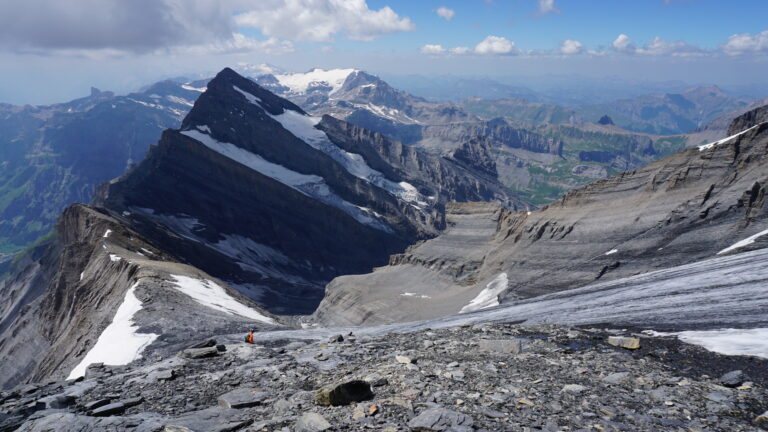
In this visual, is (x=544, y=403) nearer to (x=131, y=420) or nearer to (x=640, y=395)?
(x=640, y=395)

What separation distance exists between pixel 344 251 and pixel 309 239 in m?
10.2

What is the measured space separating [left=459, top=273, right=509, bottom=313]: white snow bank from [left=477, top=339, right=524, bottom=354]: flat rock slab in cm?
2384

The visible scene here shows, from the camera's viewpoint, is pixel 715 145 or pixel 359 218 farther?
pixel 359 218

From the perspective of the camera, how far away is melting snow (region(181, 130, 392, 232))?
153375 mm

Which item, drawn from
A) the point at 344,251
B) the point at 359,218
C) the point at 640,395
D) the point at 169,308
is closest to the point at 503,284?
the point at 169,308

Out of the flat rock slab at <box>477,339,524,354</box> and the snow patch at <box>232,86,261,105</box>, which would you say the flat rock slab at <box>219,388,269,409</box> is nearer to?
the flat rock slab at <box>477,339,524,354</box>

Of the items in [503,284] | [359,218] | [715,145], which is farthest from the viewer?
[359,218]

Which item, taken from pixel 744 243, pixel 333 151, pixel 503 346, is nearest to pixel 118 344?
pixel 503 346

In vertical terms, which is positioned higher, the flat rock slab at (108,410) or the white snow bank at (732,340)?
the white snow bank at (732,340)

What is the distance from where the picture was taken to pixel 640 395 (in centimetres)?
1242

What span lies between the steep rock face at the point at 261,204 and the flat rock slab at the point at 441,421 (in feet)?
261

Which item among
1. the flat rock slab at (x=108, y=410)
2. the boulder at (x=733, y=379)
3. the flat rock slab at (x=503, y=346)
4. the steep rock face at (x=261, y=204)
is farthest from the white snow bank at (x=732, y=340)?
the steep rock face at (x=261, y=204)

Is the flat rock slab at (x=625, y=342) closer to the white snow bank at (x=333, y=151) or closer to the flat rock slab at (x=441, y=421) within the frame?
the flat rock slab at (x=441, y=421)

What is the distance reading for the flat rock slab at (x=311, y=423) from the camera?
10773mm
